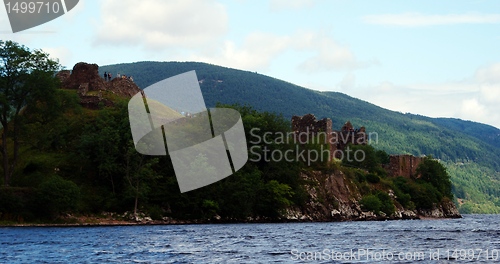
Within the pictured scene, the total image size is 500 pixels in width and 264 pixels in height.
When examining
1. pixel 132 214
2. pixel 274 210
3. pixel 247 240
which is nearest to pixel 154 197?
pixel 132 214

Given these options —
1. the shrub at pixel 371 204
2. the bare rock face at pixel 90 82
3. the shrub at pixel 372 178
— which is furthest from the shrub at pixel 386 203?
the bare rock face at pixel 90 82

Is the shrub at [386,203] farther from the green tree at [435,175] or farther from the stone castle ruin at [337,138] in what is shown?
the green tree at [435,175]

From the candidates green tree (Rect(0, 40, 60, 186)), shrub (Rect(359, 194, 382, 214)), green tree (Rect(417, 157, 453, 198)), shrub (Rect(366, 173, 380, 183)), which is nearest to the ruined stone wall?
green tree (Rect(417, 157, 453, 198))

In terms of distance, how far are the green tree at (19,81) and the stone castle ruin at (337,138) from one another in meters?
44.3

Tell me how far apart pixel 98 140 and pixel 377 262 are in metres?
47.0

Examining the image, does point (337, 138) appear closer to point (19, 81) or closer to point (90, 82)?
point (90, 82)

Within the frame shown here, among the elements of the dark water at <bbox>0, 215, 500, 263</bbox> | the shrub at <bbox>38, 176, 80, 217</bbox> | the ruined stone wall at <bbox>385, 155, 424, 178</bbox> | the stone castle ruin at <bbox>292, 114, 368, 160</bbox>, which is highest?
the stone castle ruin at <bbox>292, 114, 368, 160</bbox>

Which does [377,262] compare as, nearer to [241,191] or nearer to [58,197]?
[58,197]

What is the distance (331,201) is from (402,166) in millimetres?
45524

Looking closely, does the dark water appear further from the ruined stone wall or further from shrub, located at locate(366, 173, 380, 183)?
the ruined stone wall

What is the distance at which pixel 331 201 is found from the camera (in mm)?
100562

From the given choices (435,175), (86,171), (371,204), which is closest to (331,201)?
(371,204)

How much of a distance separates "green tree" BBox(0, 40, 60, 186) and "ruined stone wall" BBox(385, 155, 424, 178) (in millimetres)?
81592

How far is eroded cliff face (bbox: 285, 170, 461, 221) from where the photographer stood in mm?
96062
